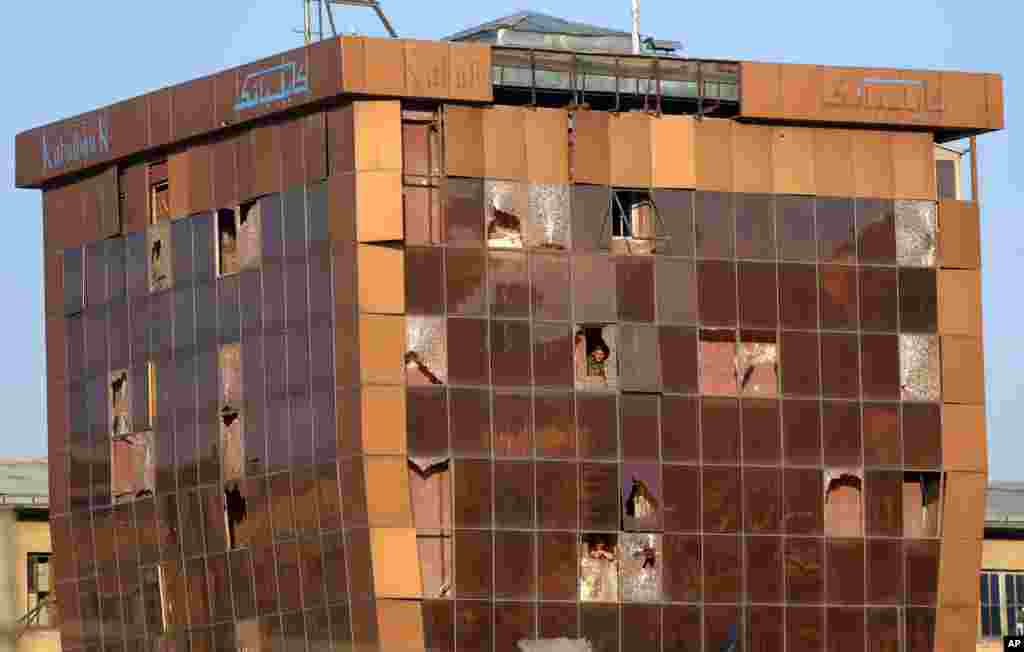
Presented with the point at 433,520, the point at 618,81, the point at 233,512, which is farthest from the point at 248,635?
the point at 618,81

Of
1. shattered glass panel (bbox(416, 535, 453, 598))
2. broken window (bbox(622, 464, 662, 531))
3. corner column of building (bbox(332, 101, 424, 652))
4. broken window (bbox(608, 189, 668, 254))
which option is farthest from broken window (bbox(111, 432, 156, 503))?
broken window (bbox(608, 189, 668, 254))

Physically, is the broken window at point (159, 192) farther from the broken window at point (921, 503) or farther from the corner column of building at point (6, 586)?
the corner column of building at point (6, 586)

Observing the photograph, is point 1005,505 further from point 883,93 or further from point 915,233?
point 883,93

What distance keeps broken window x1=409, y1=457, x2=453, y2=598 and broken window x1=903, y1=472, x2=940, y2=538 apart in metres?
13.8

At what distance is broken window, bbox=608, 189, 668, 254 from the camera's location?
58.9m

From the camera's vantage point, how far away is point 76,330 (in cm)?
6531

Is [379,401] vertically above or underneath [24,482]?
above

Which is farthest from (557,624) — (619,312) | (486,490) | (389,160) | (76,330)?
(76,330)

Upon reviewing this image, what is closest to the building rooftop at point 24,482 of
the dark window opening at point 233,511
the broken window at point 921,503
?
the dark window opening at point 233,511

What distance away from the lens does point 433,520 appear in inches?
2229

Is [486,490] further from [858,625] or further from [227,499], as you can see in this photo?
[858,625]

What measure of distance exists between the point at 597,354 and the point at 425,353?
16.2 ft

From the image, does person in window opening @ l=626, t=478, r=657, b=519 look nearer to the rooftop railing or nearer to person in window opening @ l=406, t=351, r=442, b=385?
person in window opening @ l=406, t=351, r=442, b=385

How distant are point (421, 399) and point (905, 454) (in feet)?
47.7
